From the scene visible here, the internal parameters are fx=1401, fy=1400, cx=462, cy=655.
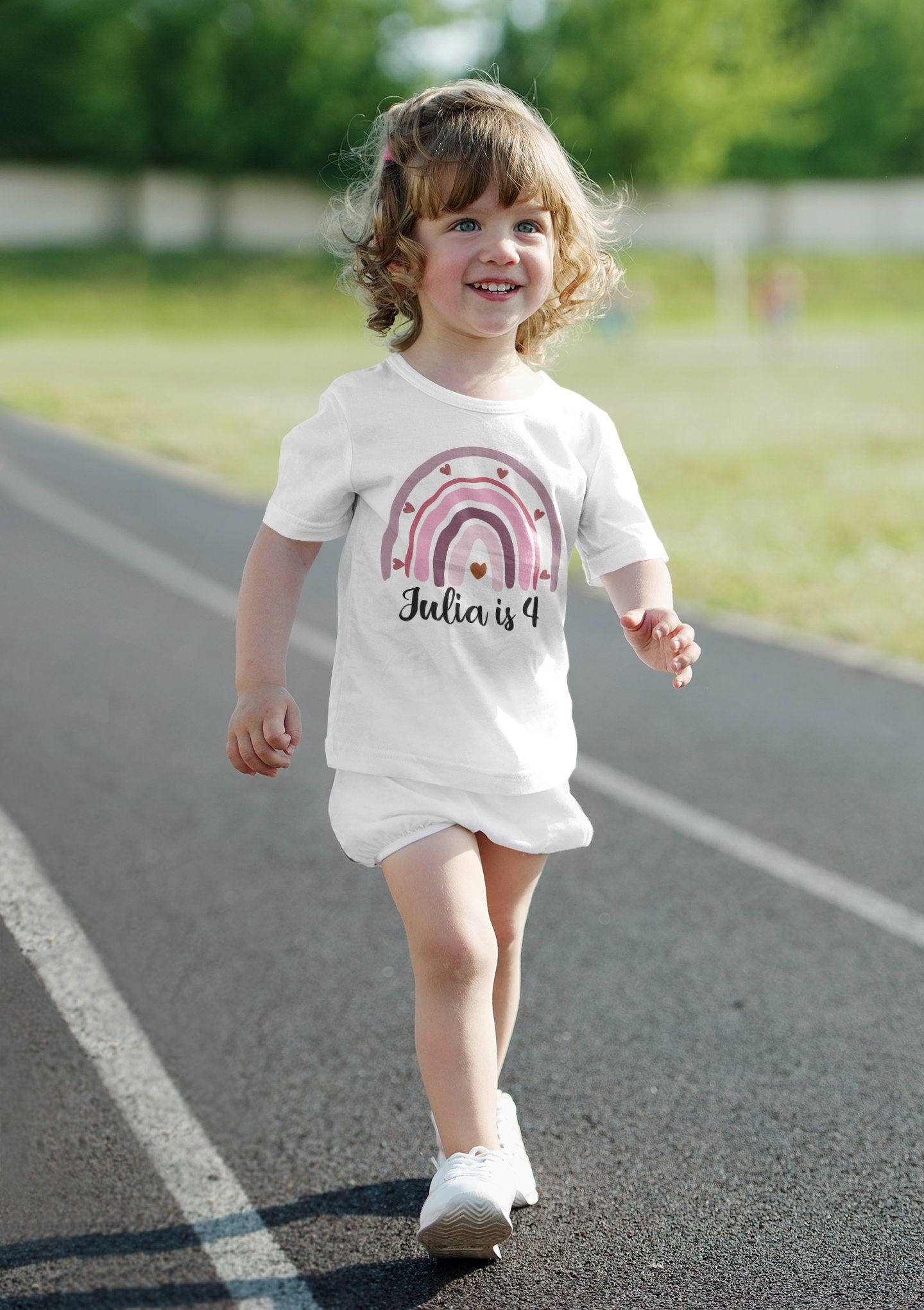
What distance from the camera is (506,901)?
206 cm

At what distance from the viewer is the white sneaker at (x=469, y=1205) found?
188 centimetres

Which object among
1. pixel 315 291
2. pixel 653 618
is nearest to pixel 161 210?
pixel 653 618

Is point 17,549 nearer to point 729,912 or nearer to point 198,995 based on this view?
point 198,995

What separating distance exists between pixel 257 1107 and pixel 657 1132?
2.33ft

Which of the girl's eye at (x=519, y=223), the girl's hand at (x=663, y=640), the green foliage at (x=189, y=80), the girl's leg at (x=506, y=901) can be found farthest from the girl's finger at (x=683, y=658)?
the green foliage at (x=189, y=80)

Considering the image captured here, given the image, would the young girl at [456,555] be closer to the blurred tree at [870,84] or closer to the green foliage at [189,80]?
the green foliage at [189,80]

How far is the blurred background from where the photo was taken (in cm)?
179

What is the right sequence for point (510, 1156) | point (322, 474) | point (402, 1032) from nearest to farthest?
1. point (322, 474)
2. point (510, 1156)
3. point (402, 1032)

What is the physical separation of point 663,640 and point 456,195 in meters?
0.63

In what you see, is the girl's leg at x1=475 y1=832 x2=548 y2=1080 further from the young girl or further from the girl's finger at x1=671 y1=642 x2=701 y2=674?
the girl's finger at x1=671 y1=642 x2=701 y2=674

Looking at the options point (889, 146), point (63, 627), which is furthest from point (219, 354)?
point (889, 146)

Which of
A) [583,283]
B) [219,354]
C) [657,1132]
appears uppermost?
[219,354]

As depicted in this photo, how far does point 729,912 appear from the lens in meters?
3.51

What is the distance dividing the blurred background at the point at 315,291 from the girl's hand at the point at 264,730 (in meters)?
0.53
